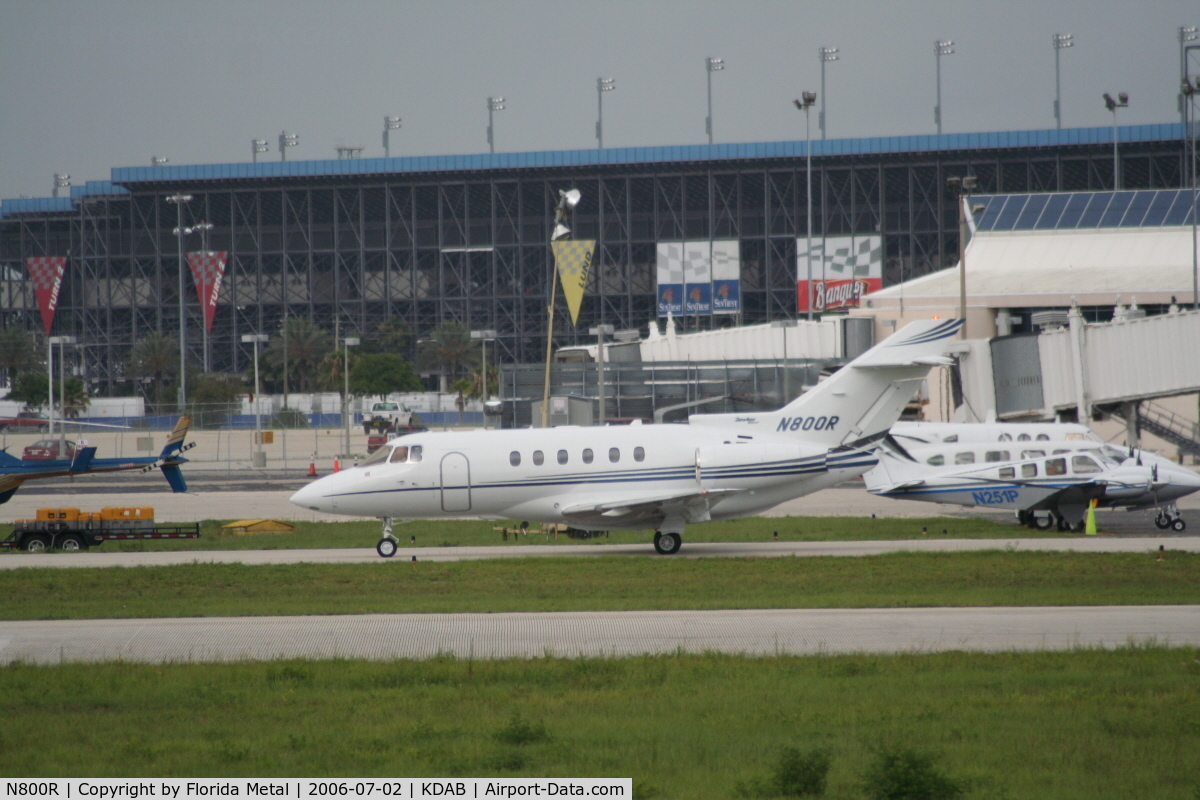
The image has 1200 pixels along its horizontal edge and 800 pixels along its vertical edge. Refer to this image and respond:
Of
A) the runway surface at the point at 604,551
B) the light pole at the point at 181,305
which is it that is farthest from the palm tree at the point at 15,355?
the runway surface at the point at 604,551

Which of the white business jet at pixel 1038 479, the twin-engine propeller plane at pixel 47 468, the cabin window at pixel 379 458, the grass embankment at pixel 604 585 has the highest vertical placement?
the cabin window at pixel 379 458

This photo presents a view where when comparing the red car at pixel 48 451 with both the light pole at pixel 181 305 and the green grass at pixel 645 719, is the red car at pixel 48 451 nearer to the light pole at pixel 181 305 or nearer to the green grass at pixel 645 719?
the light pole at pixel 181 305

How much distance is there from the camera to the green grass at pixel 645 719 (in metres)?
9.53

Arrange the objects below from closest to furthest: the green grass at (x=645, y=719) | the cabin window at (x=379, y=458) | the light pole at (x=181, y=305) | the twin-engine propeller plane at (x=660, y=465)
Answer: the green grass at (x=645, y=719) → the twin-engine propeller plane at (x=660, y=465) → the cabin window at (x=379, y=458) → the light pole at (x=181, y=305)

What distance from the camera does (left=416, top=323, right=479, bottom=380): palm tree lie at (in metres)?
128

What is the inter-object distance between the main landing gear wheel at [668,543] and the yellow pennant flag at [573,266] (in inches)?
1144

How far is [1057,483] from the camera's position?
30844 mm

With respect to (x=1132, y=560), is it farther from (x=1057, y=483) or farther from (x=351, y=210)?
(x=351, y=210)

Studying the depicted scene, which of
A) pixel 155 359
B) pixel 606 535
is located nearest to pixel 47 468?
pixel 606 535

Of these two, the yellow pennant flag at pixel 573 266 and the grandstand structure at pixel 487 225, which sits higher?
the grandstand structure at pixel 487 225

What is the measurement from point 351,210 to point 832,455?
117 m

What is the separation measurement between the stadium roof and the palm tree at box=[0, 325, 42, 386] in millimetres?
21509

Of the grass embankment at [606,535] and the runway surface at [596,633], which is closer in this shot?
the runway surface at [596,633]

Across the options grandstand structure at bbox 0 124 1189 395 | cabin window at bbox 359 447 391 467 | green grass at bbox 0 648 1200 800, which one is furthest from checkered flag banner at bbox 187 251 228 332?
green grass at bbox 0 648 1200 800
